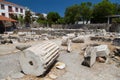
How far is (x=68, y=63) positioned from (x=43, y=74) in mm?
1795

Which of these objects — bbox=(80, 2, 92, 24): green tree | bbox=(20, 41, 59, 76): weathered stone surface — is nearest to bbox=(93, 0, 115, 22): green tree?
bbox=(80, 2, 92, 24): green tree

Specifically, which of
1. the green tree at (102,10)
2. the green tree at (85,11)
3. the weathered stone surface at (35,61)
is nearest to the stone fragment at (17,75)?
the weathered stone surface at (35,61)

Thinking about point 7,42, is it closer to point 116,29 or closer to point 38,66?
point 38,66

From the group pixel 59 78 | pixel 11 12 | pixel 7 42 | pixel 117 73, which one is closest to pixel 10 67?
pixel 59 78

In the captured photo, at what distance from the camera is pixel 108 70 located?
20.3ft

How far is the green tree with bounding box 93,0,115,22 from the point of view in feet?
110

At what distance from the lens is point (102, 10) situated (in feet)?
111

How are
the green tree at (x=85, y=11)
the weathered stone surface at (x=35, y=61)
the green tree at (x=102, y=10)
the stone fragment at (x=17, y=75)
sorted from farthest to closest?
the green tree at (x=102, y=10) → the green tree at (x=85, y=11) → the stone fragment at (x=17, y=75) → the weathered stone surface at (x=35, y=61)

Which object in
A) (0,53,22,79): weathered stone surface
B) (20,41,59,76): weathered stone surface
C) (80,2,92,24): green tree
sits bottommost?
(0,53,22,79): weathered stone surface

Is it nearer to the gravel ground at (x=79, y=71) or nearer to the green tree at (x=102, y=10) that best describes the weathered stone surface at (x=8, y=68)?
the gravel ground at (x=79, y=71)

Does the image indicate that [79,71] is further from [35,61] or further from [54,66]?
[35,61]

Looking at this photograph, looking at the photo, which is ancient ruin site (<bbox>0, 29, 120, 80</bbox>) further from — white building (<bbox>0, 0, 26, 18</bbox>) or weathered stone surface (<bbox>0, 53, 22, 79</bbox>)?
white building (<bbox>0, 0, 26, 18</bbox>)

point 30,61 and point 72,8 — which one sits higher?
→ point 72,8

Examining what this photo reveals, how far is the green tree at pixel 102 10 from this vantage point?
33469 mm
